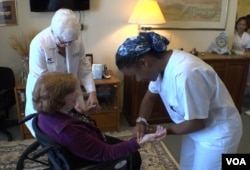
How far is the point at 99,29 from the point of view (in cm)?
290

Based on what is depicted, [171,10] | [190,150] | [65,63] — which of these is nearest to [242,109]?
[171,10]

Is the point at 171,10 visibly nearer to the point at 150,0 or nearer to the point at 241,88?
the point at 150,0

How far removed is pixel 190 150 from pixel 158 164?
824 mm

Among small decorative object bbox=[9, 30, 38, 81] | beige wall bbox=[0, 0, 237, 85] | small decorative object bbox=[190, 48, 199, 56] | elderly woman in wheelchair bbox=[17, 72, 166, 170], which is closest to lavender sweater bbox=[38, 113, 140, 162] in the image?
elderly woman in wheelchair bbox=[17, 72, 166, 170]

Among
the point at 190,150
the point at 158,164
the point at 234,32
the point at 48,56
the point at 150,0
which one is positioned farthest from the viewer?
the point at 234,32

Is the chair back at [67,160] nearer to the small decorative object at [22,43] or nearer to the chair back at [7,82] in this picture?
the chair back at [7,82]

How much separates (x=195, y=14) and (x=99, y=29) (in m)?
1.16

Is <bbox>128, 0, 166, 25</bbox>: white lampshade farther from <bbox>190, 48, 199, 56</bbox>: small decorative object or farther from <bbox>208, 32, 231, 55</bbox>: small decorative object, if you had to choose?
<bbox>208, 32, 231, 55</bbox>: small decorative object

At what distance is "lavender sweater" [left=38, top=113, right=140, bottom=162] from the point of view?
114 centimetres

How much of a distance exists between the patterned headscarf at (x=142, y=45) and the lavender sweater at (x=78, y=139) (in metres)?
0.40

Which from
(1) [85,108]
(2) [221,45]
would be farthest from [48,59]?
(2) [221,45]

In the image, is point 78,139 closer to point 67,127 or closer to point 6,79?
point 67,127

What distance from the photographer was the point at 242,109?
137 inches

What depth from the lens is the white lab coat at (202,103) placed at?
3.48 ft
